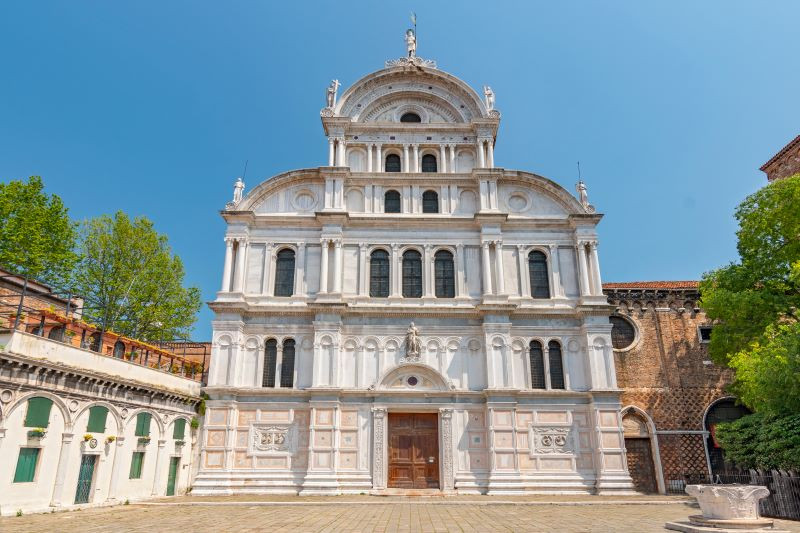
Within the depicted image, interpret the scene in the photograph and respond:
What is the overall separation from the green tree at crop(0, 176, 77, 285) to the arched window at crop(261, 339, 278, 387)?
49.5 feet

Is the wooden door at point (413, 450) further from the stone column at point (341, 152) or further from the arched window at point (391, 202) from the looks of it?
the stone column at point (341, 152)

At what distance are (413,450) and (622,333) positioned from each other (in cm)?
1303

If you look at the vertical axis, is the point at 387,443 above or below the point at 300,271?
below

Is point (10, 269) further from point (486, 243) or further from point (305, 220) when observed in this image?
point (486, 243)

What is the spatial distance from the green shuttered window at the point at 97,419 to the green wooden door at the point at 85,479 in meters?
0.89

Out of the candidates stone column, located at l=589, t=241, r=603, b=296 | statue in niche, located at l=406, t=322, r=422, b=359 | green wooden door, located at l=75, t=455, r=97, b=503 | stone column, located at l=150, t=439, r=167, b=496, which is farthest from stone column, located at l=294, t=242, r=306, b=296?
stone column, located at l=589, t=241, r=603, b=296

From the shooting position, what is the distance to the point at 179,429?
874 inches

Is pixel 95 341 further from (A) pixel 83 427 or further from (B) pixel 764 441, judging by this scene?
(B) pixel 764 441

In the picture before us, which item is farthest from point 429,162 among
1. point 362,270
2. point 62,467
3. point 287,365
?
point 62,467

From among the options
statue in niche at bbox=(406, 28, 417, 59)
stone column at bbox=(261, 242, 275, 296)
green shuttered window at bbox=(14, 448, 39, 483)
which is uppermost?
statue in niche at bbox=(406, 28, 417, 59)

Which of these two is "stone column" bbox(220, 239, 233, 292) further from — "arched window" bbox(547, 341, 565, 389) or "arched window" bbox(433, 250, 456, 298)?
"arched window" bbox(547, 341, 565, 389)

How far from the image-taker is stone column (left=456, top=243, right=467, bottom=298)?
24.7 m

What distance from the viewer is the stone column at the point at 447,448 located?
21.6 m

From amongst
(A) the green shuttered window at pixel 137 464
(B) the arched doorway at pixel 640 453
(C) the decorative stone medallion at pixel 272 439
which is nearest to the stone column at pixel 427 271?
(C) the decorative stone medallion at pixel 272 439
